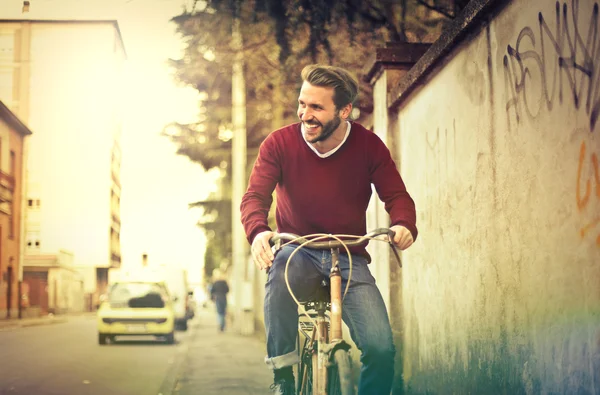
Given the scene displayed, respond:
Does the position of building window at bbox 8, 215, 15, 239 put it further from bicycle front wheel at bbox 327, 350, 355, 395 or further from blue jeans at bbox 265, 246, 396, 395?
bicycle front wheel at bbox 327, 350, 355, 395

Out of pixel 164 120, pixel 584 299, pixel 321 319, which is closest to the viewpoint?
pixel 584 299

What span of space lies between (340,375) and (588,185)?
1322mm

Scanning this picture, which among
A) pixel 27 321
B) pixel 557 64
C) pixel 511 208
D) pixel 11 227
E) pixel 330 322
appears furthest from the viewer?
pixel 27 321

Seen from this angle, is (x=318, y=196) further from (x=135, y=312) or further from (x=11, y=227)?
(x=135, y=312)

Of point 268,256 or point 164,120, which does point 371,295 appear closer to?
point 268,256

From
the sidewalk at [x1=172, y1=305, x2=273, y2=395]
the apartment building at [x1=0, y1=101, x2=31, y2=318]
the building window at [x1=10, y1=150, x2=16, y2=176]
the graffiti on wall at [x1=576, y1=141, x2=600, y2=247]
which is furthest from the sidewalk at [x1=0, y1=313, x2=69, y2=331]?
the graffiti on wall at [x1=576, y1=141, x2=600, y2=247]

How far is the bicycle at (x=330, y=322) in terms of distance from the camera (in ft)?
12.2

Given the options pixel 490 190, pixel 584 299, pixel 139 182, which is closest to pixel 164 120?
pixel 139 182

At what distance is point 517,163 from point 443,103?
6.14ft

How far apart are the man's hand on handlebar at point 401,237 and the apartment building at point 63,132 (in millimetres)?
6015

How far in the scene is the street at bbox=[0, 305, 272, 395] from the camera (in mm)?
8875

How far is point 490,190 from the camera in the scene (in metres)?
5.11

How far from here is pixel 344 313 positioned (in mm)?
4090

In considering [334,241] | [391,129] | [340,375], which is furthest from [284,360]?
[391,129]
